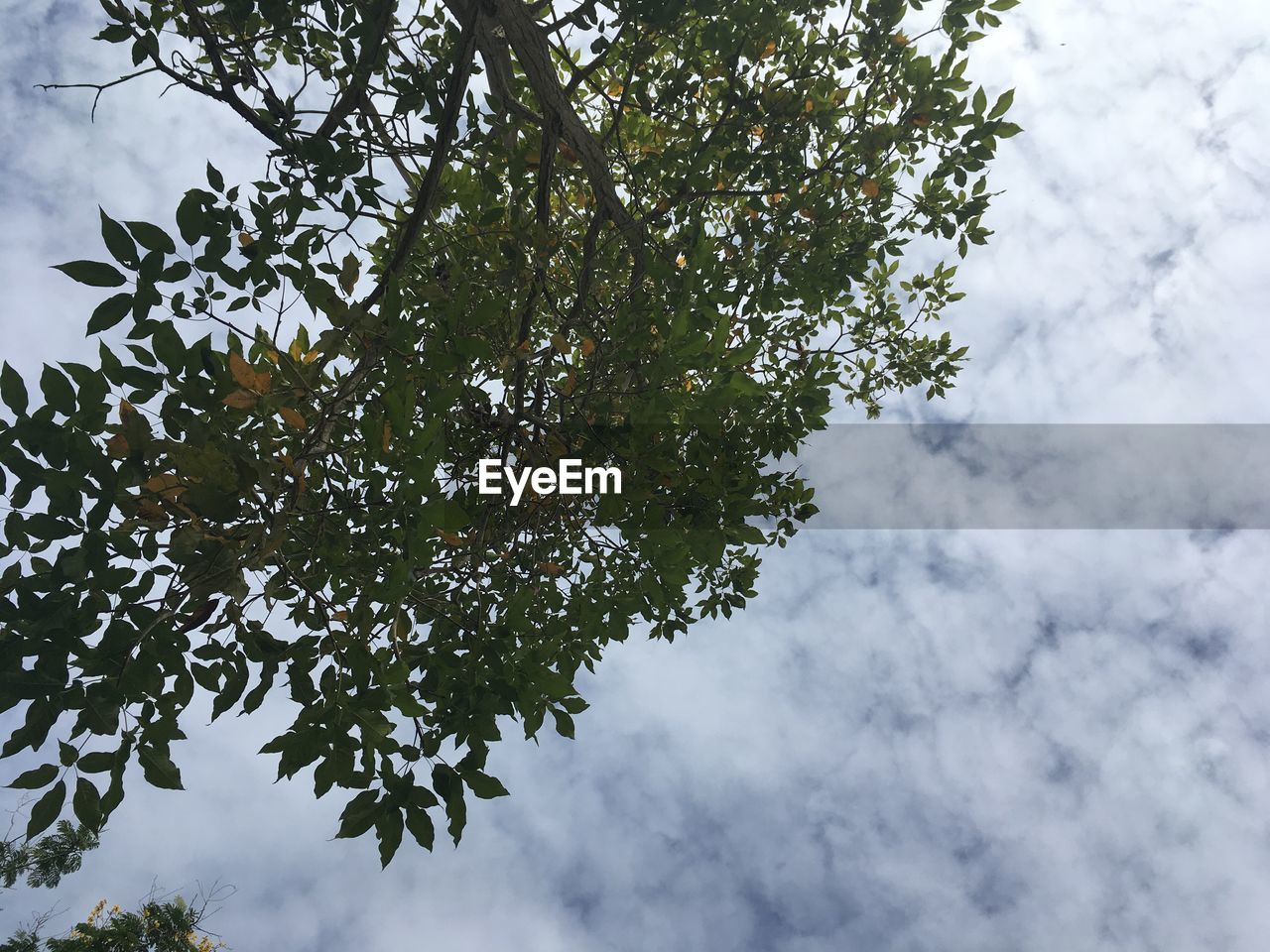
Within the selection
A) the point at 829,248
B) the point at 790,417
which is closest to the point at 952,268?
the point at 829,248

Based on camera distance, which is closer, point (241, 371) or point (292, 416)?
point (241, 371)

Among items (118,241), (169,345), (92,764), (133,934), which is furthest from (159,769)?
(133,934)

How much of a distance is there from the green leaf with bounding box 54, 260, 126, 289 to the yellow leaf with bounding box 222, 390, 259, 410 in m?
0.53

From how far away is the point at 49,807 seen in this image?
1941 mm

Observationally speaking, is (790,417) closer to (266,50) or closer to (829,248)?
(829,248)

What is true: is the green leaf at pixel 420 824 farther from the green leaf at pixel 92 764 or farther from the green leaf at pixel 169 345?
A: the green leaf at pixel 169 345

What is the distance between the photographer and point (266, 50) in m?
4.69

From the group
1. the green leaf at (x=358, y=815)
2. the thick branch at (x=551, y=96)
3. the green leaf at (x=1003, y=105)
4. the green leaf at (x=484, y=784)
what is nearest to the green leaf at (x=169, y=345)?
the green leaf at (x=358, y=815)

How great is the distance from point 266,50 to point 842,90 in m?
3.61

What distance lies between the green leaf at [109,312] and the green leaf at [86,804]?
4.40ft

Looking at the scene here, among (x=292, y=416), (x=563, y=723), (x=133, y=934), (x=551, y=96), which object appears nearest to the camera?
(x=292, y=416)

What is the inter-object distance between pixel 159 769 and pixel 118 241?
1.56m

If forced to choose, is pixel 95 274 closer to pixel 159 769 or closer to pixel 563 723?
pixel 159 769

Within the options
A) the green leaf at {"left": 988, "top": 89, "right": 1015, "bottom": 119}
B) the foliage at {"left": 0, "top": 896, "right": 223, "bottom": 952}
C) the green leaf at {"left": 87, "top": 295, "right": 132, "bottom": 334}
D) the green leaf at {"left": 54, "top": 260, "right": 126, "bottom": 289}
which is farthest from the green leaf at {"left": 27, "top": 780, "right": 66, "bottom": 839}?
the foliage at {"left": 0, "top": 896, "right": 223, "bottom": 952}
